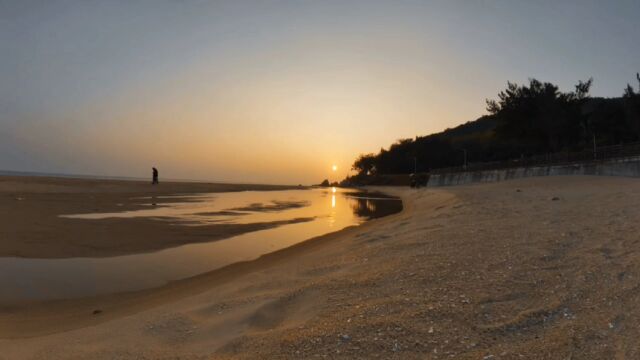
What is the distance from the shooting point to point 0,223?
15.0m

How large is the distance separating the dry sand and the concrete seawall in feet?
89.7

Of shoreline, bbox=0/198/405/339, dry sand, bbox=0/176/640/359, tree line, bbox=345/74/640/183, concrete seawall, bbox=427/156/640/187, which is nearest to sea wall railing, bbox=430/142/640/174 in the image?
concrete seawall, bbox=427/156/640/187

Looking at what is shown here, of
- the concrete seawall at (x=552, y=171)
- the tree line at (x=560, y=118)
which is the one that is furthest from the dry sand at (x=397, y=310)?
the tree line at (x=560, y=118)

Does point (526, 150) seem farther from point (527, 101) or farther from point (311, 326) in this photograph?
point (311, 326)

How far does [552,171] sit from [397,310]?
1706 inches

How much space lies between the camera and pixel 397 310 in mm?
4777

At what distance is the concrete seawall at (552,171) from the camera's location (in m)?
30.5

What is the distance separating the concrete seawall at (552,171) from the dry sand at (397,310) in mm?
27342

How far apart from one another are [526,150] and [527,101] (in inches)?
1451

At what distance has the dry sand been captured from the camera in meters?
4.02

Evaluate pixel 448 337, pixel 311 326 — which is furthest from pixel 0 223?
pixel 448 337

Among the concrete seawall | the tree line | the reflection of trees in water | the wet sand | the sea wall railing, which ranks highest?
the tree line

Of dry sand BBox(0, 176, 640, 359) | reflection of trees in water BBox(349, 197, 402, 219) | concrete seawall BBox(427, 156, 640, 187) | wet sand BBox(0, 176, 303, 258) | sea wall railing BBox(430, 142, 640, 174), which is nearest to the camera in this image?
dry sand BBox(0, 176, 640, 359)

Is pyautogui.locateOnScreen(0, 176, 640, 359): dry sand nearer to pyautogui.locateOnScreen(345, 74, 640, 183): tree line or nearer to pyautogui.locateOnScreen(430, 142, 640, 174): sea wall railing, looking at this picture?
pyautogui.locateOnScreen(430, 142, 640, 174): sea wall railing
